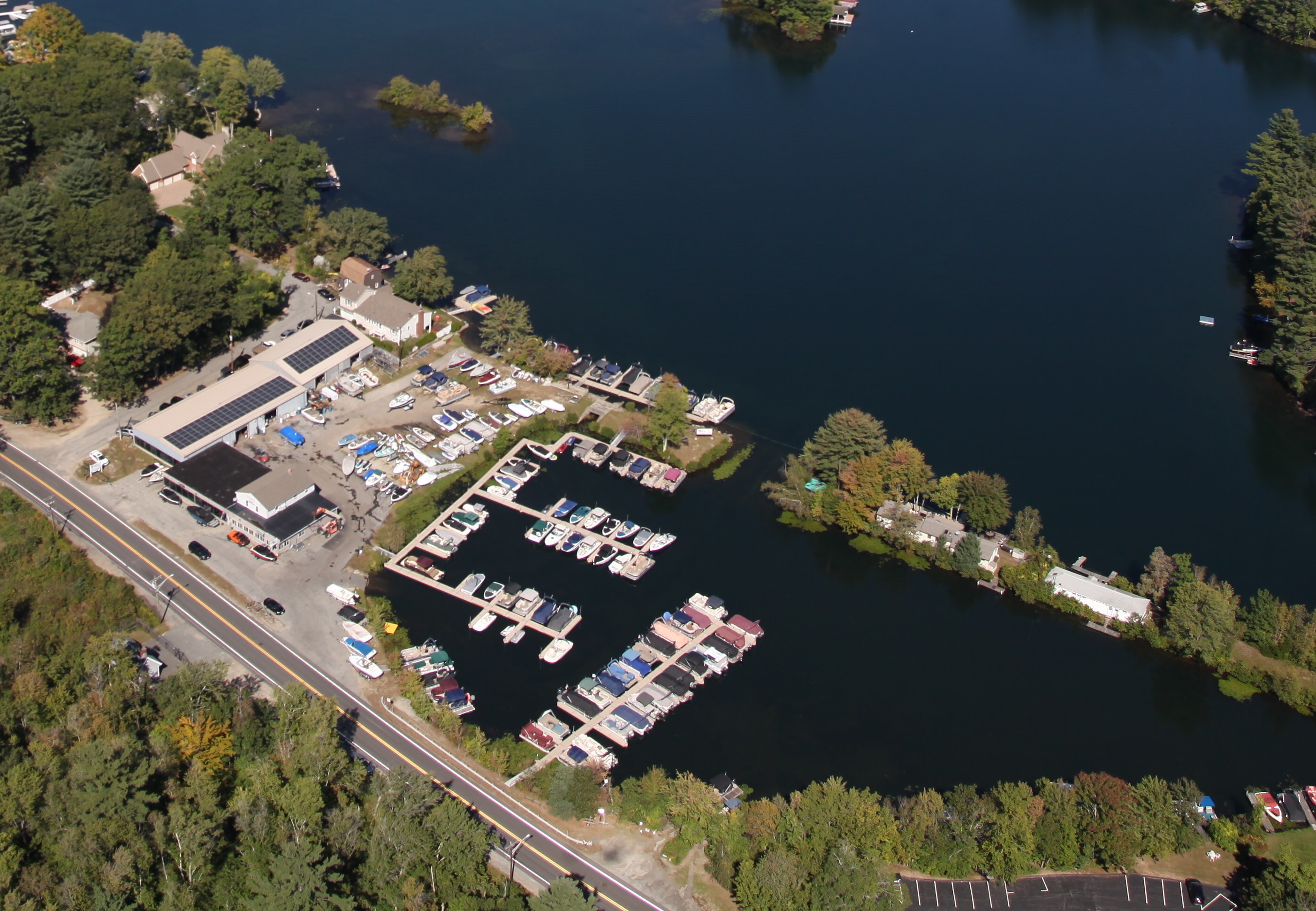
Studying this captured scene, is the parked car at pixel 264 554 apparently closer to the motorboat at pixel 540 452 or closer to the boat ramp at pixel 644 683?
the motorboat at pixel 540 452

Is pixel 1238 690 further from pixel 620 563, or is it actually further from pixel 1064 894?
pixel 620 563

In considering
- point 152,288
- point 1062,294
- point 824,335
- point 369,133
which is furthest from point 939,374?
point 369,133

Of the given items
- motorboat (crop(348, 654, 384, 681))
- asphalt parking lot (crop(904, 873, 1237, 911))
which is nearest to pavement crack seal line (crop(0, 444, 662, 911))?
motorboat (crop(348, 654, 384, 681))

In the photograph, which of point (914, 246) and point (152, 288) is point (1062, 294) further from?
point (152, 288)

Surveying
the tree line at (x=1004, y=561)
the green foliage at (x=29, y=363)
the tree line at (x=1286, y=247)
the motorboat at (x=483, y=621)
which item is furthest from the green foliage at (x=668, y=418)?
the tree line at (x=1286, y=247)

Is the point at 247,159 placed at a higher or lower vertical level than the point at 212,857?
higher

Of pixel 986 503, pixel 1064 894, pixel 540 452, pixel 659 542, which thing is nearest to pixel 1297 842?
pixel 1064 894

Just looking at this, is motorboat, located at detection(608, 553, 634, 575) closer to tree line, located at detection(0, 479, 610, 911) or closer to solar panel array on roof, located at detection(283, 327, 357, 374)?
tree line, located at detection(0, 479, 610, 911)
